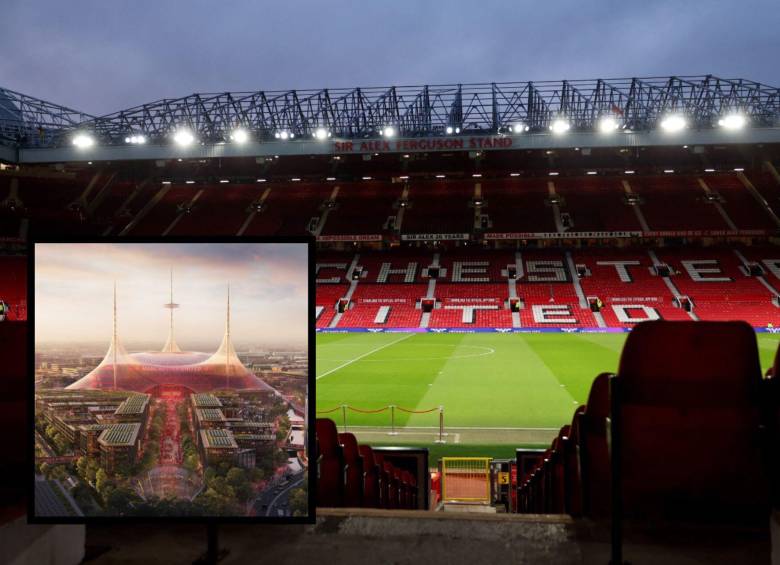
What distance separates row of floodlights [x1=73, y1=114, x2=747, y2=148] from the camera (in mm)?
33594

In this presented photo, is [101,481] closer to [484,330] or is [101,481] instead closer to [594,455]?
[594,455]

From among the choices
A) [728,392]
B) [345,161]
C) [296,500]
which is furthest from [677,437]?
[345,161]

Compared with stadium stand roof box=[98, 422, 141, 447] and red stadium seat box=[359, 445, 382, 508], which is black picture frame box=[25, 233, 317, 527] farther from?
red stadium seat box=[359, 445, 382, 508]

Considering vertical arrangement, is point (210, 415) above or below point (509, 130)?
below

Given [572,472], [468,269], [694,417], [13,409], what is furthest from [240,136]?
[694,417]

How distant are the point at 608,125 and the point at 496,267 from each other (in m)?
12.8

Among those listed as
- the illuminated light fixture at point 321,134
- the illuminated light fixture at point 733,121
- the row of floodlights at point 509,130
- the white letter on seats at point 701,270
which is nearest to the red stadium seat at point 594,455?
the row of floodlights at point 509,130

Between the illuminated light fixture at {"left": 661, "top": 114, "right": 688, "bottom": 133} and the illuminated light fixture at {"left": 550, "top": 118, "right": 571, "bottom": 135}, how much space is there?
5.18 metres

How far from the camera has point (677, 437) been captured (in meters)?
2.70

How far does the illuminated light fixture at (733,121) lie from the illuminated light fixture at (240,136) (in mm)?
27306

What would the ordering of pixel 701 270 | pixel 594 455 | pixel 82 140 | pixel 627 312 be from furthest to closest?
pixel 701 270 < pixel 82 140 < pixel 627 312 < pixel 594 455

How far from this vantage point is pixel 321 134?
35906 millimetres

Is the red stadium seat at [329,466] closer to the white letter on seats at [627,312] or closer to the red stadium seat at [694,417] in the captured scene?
the red stadium seat at [694,417]

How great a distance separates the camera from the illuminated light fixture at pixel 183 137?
3575 cm
